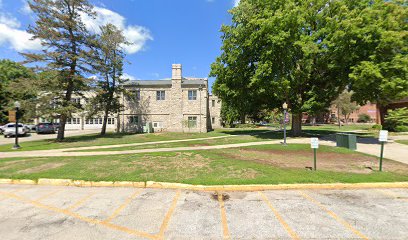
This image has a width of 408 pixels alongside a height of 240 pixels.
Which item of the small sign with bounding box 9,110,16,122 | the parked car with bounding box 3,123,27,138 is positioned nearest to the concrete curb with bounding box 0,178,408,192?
the small sign with bounding box 9,110,16,122

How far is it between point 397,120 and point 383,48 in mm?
17838

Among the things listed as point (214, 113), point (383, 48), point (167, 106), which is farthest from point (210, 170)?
point (214, 113)

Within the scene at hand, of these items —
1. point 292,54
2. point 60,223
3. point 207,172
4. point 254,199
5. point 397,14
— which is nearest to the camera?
point 60,223

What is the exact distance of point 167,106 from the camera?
2989 centimetres

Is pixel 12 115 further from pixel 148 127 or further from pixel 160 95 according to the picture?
pixel 160 95

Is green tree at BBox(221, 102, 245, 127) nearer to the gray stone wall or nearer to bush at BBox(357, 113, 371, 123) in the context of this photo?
the gray stone wall

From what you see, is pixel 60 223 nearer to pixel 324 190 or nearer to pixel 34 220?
pixel 34 220

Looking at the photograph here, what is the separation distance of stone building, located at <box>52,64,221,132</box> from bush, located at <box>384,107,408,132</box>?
2339cm

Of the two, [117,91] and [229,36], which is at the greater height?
[229,36]

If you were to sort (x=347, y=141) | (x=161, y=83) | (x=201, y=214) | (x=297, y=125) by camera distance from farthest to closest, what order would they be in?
(x=161, y=83) → (x=297, y=125) → (x=347, y=141) → (x=201, y=214)

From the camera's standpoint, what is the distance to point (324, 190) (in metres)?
6.02

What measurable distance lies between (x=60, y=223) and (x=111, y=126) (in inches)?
1372

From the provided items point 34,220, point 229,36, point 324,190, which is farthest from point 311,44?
point 34,220

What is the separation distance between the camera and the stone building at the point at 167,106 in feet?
95.5
